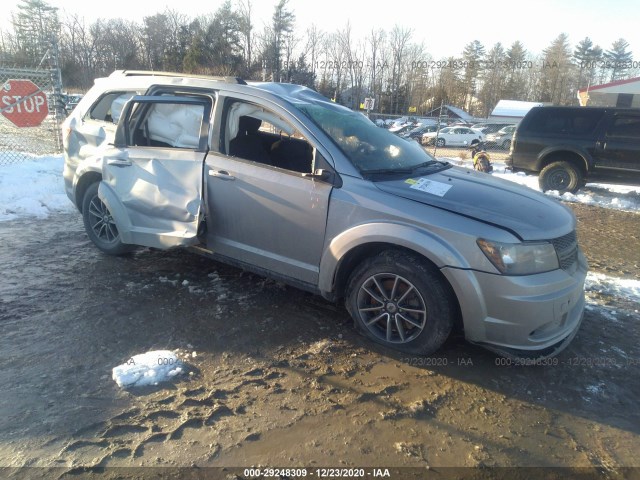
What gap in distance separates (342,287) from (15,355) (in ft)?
7.87

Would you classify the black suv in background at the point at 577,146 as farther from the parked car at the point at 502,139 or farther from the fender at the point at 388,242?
the parked car at the point at 502,139

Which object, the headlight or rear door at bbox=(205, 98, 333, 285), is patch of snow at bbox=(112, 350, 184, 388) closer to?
rear door at bbox=(205, 98, 333, 285)

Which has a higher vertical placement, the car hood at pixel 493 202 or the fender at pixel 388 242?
the car hood at pixel 493 202

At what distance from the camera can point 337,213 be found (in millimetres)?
3410

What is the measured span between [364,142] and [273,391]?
2.19 metres

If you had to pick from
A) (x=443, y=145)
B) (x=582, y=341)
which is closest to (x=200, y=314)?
(x=582, y=341)

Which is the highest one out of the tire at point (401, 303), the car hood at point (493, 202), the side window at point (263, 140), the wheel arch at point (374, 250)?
the side window at point (263, 140)

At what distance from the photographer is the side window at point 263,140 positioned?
394 cm

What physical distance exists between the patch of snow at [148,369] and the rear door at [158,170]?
1164 mm

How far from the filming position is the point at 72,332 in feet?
11.4

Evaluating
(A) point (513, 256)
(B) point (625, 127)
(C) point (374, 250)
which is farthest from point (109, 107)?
(B) point (625, 127)

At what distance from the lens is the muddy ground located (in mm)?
2406

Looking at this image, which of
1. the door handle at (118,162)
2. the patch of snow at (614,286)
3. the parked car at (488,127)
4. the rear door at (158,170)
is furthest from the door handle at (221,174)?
the parked car at (488,127)

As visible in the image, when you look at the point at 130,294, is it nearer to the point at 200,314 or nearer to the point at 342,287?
the point at 200,314
